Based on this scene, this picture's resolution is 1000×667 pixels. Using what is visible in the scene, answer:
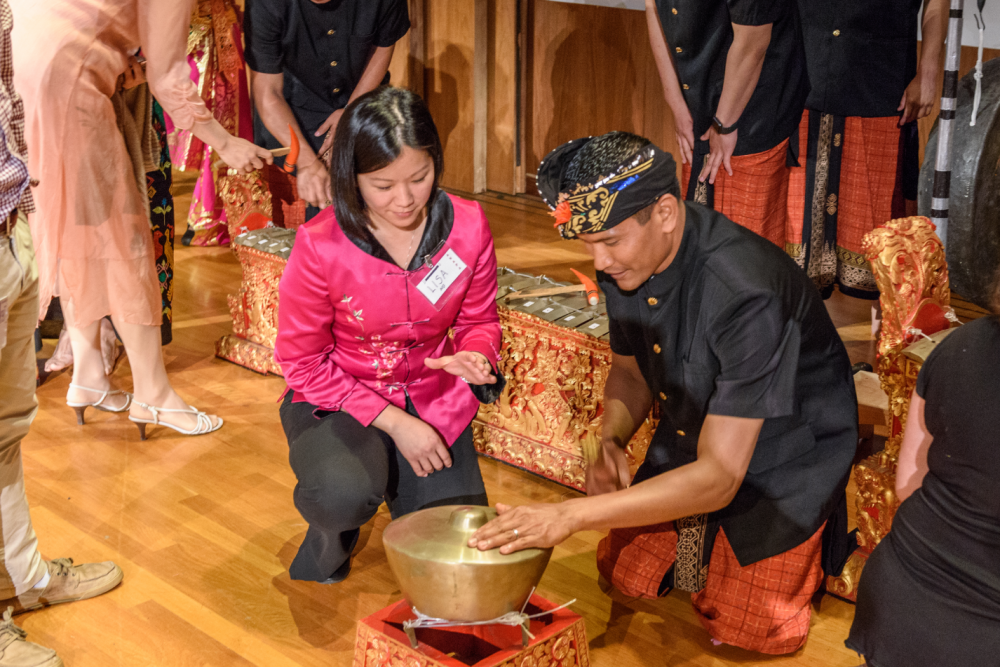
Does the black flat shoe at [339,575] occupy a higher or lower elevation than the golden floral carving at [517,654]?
lower

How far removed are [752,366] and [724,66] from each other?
5.12 ft

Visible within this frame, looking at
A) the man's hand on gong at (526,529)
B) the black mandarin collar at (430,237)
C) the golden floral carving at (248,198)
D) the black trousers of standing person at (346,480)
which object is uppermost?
the black mandarin collar at (430,237)

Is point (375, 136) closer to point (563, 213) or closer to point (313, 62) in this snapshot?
point (563, 213)

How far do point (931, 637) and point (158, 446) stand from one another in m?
2.01

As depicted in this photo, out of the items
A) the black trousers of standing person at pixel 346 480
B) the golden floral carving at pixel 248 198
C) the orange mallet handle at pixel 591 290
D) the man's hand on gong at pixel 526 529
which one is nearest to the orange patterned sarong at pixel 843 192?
the orange mallet handle at pixel 591 290

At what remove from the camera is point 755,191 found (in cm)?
298

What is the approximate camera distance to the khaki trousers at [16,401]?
1837 mm

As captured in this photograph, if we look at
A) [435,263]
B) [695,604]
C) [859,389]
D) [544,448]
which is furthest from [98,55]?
[859,389]

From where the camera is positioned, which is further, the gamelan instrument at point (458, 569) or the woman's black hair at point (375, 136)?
the woman's black hair at point (375, 136)

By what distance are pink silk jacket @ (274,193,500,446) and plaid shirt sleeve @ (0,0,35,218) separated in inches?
18.8

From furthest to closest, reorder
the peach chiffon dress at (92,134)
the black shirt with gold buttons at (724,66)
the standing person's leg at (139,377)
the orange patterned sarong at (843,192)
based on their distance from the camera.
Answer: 1. the orange patterned sarong at (843,192)
2. the black shirt with gold buttons at (724,66)
3. the standing person's leg at (139,377)
4. the peach chiffon dress at (92,134)

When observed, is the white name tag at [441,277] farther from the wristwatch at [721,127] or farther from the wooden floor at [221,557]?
the wristwatch at [721,127]

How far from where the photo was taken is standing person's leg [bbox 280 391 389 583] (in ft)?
6.19

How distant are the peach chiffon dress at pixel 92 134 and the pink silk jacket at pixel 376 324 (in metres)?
0.76
